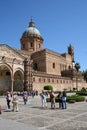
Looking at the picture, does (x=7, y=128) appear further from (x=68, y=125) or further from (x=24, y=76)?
(x=24, y=76)

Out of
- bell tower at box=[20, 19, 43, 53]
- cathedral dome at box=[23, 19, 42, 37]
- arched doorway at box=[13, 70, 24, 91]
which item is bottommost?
arched doorway at box=[13, 70, 24, 91]

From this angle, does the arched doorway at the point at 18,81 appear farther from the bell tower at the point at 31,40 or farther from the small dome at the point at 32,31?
the small dome at the point at 32,31

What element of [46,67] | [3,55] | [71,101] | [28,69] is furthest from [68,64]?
[71,101]

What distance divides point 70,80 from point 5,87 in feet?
76.7

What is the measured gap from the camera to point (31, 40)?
6525cm

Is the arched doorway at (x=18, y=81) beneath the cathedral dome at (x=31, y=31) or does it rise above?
beneath

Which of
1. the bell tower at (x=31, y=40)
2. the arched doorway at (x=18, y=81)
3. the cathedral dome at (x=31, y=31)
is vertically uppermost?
the cathedral dome at (x=31, y=31)

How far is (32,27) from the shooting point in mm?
69688

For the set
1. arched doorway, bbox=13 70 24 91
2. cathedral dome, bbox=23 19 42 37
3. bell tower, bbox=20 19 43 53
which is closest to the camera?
arched doorway, bbox=13 70 24 91

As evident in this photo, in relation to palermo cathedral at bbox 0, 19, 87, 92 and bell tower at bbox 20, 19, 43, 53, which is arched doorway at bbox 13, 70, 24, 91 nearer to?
palermo cathedral at bbox 0, 19, 87, 92

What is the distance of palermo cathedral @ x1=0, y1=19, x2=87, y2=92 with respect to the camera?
144 feet

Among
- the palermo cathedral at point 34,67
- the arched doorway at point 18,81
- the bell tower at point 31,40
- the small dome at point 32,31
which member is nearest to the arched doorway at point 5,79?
the palermo cathedral at point 34,67

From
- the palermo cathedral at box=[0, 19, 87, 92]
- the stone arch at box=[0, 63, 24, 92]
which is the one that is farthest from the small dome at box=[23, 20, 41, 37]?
the stone arch at box=[0, 63, 24, 92]

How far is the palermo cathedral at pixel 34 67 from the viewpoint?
43759 mm
